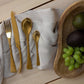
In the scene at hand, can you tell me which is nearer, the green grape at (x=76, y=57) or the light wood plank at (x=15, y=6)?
the green grape at (x=76, y=57)

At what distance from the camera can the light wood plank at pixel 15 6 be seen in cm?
86

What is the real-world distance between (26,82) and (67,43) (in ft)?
1.07

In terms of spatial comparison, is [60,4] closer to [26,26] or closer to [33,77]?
[26,26]

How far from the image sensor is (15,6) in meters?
0.89

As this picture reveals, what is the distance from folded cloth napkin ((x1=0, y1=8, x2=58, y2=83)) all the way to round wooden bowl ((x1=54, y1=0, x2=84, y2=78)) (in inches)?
1.1

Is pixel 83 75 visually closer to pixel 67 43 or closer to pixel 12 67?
pixel 67 43

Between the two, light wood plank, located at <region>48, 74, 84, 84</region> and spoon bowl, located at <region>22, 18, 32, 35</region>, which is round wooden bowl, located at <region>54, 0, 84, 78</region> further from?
spoon bowl, located at <region>22, 18, 32, 35</region>

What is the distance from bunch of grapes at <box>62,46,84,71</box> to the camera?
0.75 m

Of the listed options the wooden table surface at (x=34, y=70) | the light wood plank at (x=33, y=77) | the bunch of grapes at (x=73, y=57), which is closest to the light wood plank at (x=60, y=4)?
the wooden table surface at (x=34, y=70)

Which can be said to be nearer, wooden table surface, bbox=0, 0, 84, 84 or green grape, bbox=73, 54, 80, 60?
green grape, bbox=73, 54, 80, 60

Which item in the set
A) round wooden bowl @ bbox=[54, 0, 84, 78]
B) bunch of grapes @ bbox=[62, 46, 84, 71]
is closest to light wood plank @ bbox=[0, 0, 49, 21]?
round wooden bowl @ bbox=[54, 0, 84, 78]

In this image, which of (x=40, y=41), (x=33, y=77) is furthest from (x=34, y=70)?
(x=40, y=41)

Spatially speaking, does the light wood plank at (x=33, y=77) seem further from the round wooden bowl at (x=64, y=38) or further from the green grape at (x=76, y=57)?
the green grape at (x=76, y=57)

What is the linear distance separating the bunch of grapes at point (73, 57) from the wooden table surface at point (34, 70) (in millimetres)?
81
